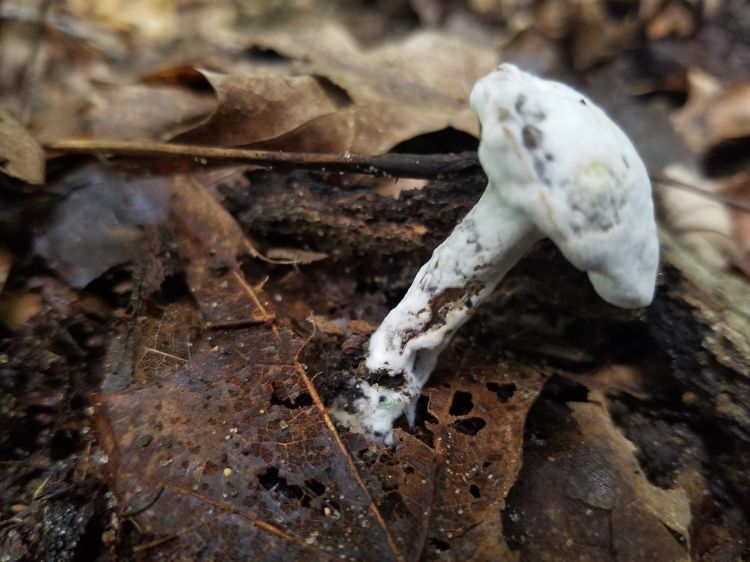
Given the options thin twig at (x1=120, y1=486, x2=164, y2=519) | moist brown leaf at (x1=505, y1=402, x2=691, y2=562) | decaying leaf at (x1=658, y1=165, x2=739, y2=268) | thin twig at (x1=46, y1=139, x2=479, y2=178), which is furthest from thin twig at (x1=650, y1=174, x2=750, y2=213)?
thin twig at (x1=120, y1=486, x2=164, y2=519)

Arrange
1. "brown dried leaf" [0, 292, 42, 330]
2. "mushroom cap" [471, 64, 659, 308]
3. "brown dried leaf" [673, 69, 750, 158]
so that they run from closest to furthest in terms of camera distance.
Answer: "mushroom cap" [471, 64, 659, 308] → "brown dried leaf" [0, 292, 42, 330] → "brown dried leaf" [673, 69, 750, 158]

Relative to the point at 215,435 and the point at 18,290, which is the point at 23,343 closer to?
the point at 18,290

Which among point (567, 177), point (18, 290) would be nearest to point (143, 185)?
point (18, 290)

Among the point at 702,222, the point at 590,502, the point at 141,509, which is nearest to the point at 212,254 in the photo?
the point at 141,509

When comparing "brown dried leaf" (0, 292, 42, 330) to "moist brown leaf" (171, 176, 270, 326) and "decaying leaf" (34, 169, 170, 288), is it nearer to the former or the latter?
"decaying leaf" (34, 169, 170, 288)

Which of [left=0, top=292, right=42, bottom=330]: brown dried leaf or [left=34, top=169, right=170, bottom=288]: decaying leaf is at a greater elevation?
[left=34, top=169, right=170, bottom=288]: decaying leaf

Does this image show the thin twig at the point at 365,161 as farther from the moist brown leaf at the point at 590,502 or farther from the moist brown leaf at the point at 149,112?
the moist brown leaf at the point at 590,502

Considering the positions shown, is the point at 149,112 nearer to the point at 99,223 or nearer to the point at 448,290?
the point at 99,223
